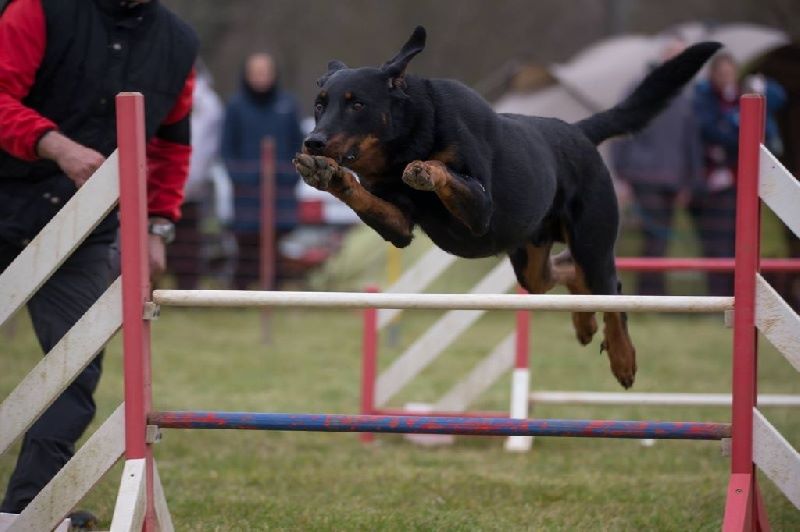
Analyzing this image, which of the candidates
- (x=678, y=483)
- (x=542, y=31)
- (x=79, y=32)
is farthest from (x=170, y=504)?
(x=542, y=31)

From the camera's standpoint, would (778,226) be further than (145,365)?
Yes

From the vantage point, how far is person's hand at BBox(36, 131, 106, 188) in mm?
3371

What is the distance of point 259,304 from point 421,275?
2522mm

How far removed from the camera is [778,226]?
10.3 metres

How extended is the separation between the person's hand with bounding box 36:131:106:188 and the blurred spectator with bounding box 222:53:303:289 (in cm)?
624

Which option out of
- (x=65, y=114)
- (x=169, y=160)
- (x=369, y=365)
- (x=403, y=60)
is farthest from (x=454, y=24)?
(x=403, y=60)

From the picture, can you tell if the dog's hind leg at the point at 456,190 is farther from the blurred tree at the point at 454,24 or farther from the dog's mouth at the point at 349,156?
the blurred tree at the point at 454,24

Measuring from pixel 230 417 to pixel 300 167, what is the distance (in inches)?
27.1

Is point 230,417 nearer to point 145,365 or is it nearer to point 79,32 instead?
point 145,365

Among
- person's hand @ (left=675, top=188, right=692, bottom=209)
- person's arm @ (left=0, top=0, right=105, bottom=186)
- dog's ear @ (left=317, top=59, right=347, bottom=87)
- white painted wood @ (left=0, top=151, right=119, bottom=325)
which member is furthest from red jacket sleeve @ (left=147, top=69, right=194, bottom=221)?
person's hand @ (left=675, top=188, right=692, bottom=209)

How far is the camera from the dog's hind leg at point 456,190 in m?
3.04

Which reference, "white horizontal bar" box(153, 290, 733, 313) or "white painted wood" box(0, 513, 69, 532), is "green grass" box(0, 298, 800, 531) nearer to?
"white painted wood" box(0, 513, 69, 532)

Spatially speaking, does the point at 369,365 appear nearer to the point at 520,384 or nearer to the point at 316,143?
the point at 520,384

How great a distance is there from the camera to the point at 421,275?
18.3ft
